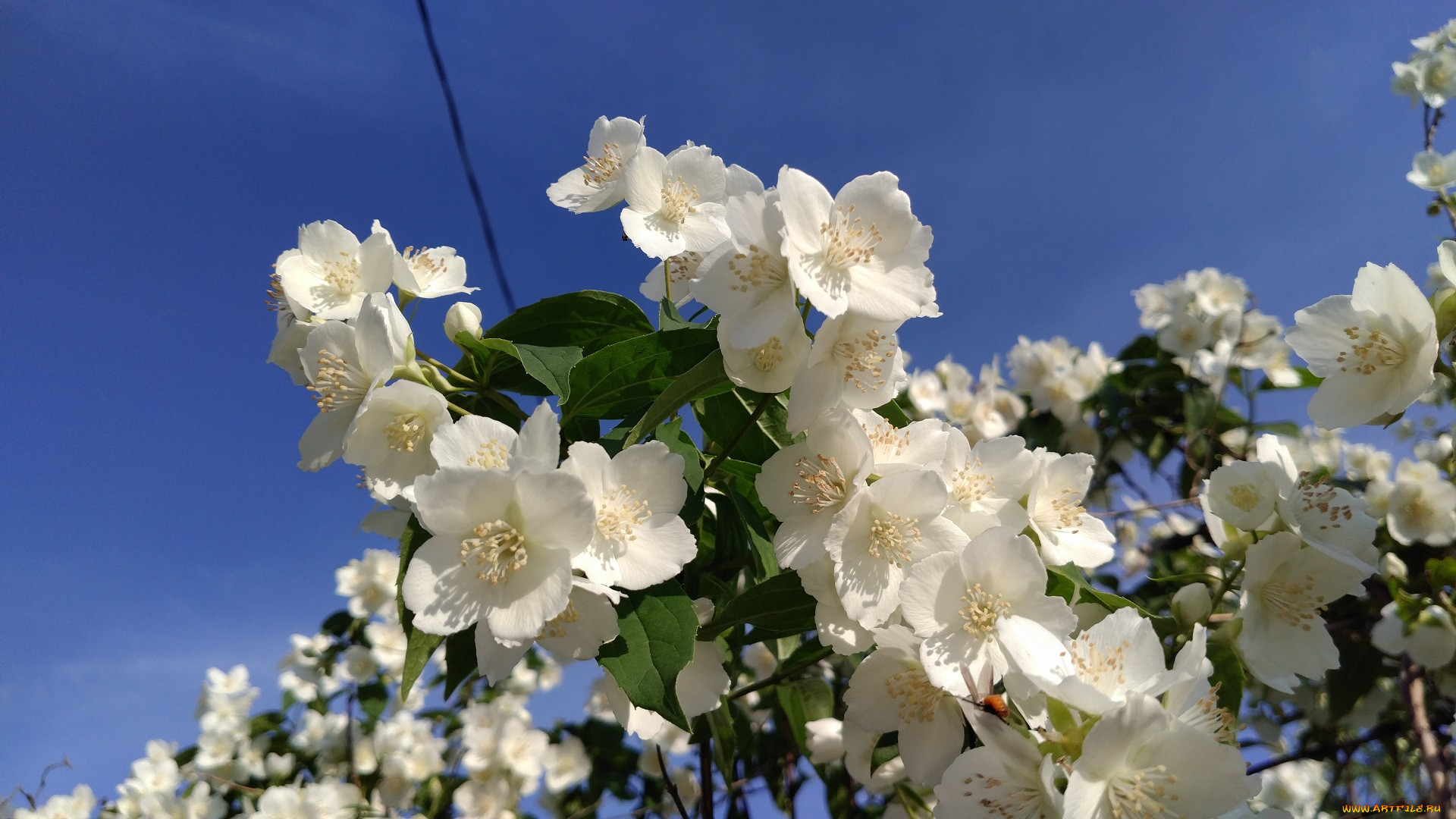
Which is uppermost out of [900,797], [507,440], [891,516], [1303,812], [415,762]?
[415,762]

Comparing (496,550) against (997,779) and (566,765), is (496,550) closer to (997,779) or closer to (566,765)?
(997,779)

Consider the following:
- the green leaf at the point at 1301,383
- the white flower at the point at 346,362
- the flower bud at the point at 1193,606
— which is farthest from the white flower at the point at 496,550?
the green leaf at the point at 1301,383

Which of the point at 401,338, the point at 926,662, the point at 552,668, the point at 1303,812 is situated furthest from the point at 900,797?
the point at 1303,812

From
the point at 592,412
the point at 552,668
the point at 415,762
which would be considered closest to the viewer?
the point at 592,412

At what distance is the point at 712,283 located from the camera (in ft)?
3.12

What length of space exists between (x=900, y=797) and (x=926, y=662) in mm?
679

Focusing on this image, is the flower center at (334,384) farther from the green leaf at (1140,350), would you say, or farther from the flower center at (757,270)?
the green leaf at (1140,350)

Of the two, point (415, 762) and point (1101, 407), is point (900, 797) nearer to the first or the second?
point (1101, 407)

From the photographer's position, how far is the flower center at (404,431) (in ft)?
3.34

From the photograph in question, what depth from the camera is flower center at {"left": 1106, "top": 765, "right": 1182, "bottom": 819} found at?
2.69ft

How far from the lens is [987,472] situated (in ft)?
3.86

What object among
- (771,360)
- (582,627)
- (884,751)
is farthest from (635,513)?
(884,751)

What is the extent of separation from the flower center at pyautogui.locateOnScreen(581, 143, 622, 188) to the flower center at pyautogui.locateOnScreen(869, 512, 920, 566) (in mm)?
696

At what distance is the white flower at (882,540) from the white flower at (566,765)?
2.67 meters
